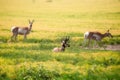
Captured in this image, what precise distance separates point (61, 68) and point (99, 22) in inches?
70.3

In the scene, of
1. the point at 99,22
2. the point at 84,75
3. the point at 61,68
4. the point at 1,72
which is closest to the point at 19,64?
the point at 1,72

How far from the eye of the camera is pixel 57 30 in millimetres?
8289

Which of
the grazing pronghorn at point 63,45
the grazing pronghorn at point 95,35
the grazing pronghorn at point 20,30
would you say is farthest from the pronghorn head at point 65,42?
the grazing pronghorn at point 20,30

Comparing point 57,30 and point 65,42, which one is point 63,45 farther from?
point 57,30

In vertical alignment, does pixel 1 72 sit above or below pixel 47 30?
below

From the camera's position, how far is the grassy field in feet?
23.6

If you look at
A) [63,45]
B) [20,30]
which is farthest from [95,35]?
[20,30]

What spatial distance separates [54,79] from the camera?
6391 millimetres

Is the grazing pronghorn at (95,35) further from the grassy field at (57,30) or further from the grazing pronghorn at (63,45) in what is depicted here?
the grazing pronghorn at (63,45)

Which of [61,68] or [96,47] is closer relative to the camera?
[61,68]

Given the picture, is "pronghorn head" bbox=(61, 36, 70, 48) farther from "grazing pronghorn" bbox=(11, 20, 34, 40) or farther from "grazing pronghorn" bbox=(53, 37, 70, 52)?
"grazing pronghorn" bbox=(11, 20, 34, 40)

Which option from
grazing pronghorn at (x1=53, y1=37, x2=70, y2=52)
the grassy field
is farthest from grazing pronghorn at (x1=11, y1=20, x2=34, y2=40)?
grazing pronghorn at (x1=53, y1=37, x2=70, y2=52)

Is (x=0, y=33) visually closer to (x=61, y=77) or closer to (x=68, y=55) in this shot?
(x=68, y=55)

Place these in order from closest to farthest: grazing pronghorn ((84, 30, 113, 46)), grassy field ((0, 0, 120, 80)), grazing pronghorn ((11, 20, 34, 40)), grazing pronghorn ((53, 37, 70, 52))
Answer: grassy field ((0, 0, 120, 80))
grazing pronghorn ((53, 37, 70, 52))
grazing pronghorn ((84, 30, 113, 46))
grazing pronghorn ((11, 20, 34, 40))
